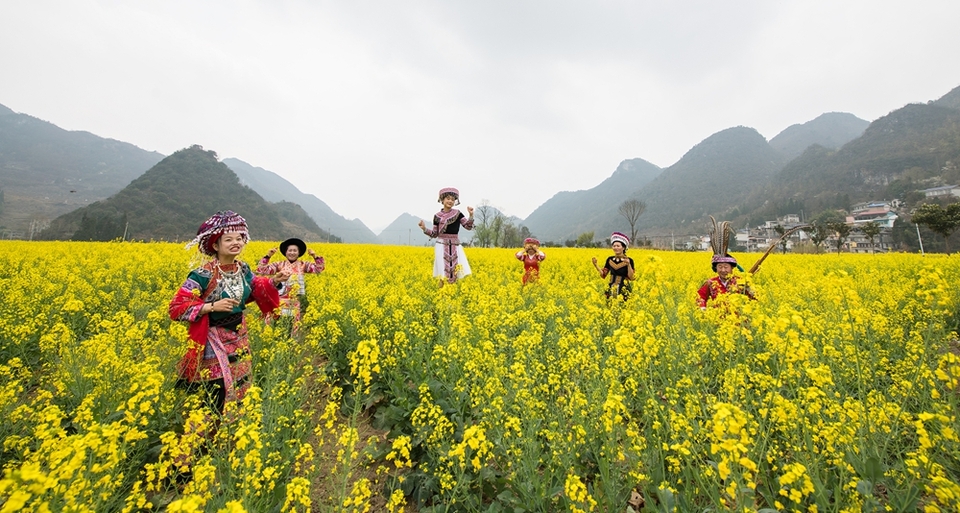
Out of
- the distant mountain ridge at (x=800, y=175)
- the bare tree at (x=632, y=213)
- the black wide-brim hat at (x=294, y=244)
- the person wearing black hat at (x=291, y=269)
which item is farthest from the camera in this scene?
the distant mountain ridge at (x=800, y=175)

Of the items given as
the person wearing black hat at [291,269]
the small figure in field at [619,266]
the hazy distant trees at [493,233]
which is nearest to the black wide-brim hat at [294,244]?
the person wearing black hat at [291,269]

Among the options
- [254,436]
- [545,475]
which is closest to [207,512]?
[254,436]

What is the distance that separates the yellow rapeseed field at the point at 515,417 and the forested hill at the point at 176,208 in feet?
146

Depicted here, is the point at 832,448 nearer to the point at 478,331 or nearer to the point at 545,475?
the point at 545,475

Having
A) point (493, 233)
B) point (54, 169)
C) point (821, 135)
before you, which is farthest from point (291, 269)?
point (821, 135)

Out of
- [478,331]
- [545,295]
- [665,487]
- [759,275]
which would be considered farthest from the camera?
[759,275]

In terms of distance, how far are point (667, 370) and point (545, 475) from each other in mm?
1723

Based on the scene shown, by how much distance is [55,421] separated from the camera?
198 centimetres

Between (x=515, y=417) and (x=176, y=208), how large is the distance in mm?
76581

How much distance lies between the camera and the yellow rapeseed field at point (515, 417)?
1784mm

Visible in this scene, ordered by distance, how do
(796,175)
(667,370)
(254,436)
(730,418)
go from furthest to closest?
1. (796,175)
2. (667,370)
3. (254,436)
4. (730,418)

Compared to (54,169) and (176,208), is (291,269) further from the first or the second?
(54,169)

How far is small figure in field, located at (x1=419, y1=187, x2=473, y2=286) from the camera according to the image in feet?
22.4

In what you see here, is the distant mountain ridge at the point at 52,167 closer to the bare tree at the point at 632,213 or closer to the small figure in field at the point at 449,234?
the small figure in field at the point at 449,234
